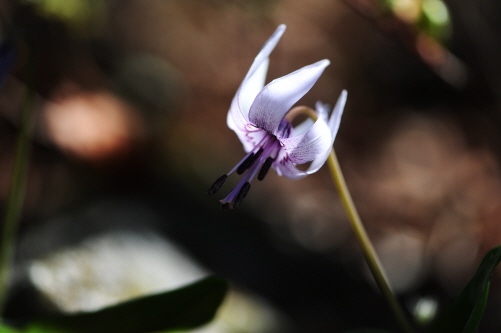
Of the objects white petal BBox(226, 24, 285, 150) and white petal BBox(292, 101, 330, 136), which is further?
white petal BBox(292, 101, 330, 136)

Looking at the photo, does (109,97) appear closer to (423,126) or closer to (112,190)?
(112,190)

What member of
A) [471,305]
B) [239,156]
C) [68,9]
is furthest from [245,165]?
[239,156]

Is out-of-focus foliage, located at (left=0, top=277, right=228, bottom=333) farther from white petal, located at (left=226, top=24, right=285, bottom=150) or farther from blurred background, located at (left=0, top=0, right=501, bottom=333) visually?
blurred background, located at (left=0, top=0, right=501, bottom=333)

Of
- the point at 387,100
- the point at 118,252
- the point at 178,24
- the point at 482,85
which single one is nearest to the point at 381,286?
the point at 118,252

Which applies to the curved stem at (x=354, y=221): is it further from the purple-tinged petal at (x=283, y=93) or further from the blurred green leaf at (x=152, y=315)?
the blurred green leaf at (x=152, y=315)

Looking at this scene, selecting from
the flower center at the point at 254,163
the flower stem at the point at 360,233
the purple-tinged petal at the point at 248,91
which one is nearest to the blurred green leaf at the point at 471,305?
the flower stem at the point at 360,233

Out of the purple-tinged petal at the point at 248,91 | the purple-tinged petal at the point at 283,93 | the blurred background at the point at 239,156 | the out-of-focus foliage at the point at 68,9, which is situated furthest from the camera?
the blurred background at the point at 239,156

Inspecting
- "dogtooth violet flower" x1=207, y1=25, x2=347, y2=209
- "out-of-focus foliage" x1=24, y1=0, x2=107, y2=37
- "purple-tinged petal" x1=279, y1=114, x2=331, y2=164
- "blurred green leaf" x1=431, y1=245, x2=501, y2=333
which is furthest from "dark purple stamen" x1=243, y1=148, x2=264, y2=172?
"out-of-focus foliage" x1=24, y1=0, x2=107, y2=37

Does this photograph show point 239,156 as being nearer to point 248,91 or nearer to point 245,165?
point 245,165
